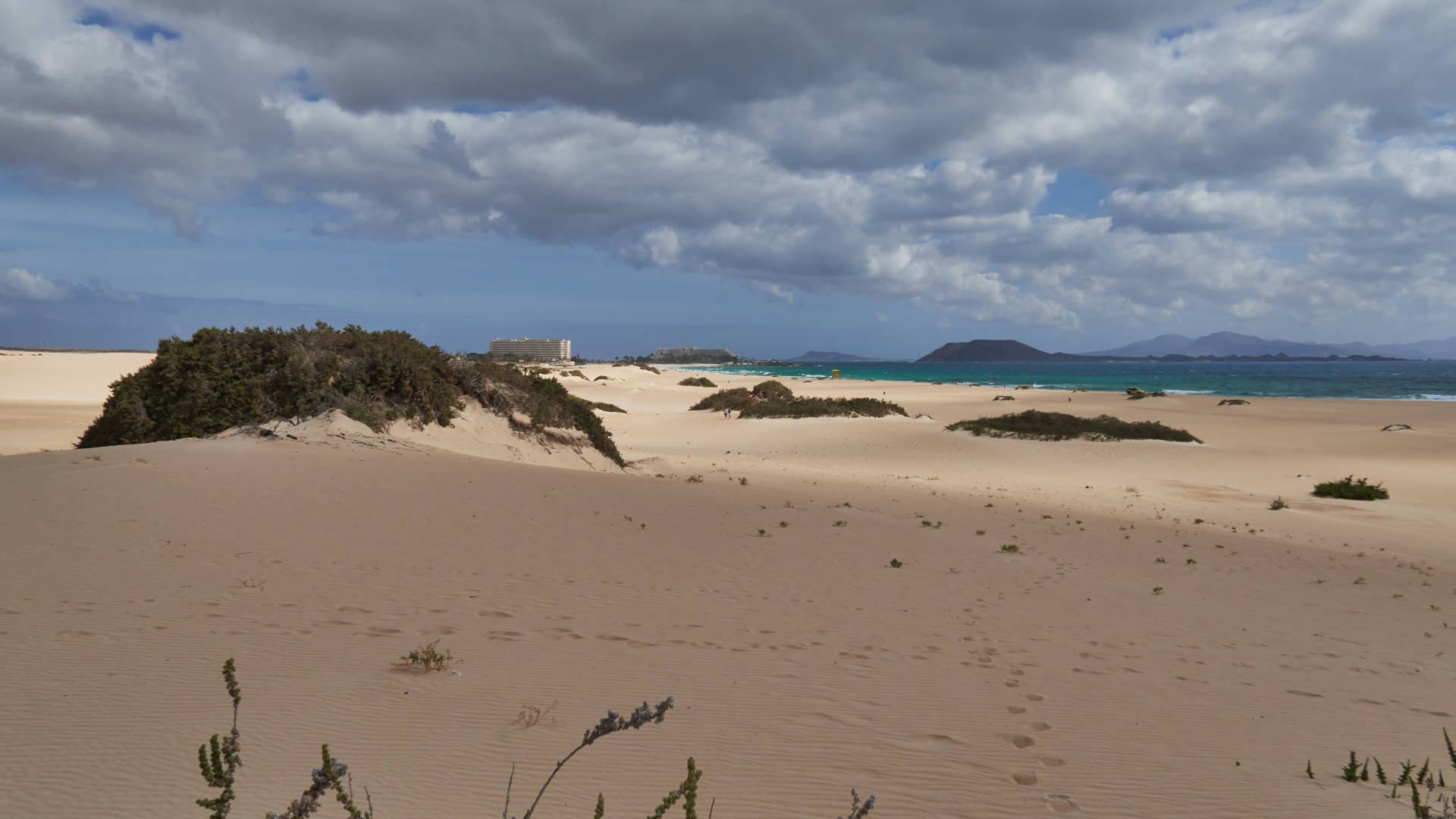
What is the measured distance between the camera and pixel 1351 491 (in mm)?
17719

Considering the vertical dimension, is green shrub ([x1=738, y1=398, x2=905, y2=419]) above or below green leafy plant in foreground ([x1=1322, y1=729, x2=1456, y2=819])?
above

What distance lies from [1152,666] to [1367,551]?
30.9 ft

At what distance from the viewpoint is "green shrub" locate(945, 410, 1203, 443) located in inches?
1079

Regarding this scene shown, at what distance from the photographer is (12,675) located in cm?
450

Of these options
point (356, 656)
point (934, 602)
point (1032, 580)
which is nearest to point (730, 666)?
point (356, 656)

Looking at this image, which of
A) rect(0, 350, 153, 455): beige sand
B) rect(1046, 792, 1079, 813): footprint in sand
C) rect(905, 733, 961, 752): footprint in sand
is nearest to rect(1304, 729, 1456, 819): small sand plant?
rect(1046, 792, 1079, 813): footprint in sand

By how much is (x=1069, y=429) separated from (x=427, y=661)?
89.9ft

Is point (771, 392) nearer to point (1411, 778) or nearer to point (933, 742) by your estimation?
point (933, 742)

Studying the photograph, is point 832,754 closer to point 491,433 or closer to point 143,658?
point 143,658

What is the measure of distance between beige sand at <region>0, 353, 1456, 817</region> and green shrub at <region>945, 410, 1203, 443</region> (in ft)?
44.0

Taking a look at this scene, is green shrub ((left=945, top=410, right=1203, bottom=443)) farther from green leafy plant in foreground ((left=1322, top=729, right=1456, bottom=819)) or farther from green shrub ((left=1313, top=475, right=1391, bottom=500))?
green leafy plant in foreground ((left=1322, top=729, right=1456, bottom=819))

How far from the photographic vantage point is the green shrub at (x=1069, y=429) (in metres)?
27.4

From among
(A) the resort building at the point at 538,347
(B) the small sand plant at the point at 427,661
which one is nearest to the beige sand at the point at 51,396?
(B) the small sand plant at the point at 427,661

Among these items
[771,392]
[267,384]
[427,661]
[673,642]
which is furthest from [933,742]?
[771,392]
